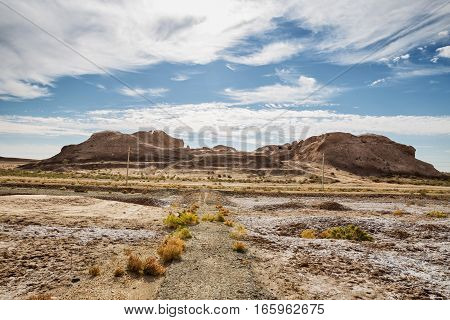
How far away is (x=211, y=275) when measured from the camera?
412 inches

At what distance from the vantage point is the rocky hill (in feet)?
357

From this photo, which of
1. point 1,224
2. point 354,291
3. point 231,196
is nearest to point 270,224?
point 354,291

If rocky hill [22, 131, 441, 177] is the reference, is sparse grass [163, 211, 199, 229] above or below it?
below

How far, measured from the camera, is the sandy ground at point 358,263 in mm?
9664

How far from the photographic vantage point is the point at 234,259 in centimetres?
1256

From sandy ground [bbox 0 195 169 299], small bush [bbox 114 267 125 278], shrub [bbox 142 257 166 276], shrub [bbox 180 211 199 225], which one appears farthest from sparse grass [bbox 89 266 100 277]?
shrub [bbox 180 211 199 225]

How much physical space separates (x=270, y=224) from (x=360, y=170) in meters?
89.9

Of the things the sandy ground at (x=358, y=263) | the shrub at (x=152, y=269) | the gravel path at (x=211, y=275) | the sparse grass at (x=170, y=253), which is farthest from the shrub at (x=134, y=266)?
the sandy ground at (x=358, y=263)

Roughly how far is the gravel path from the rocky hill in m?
89.6

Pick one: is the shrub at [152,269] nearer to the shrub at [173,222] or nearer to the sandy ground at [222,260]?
the sandy ground at [222,260]

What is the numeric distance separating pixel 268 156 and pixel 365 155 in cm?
3129

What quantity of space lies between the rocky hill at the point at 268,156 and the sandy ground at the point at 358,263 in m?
83.2

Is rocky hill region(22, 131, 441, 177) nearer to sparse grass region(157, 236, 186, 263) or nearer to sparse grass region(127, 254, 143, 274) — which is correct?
sparse grass region(157, 236, 186, 263)

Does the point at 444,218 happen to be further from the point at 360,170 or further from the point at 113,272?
the point at 360,170
